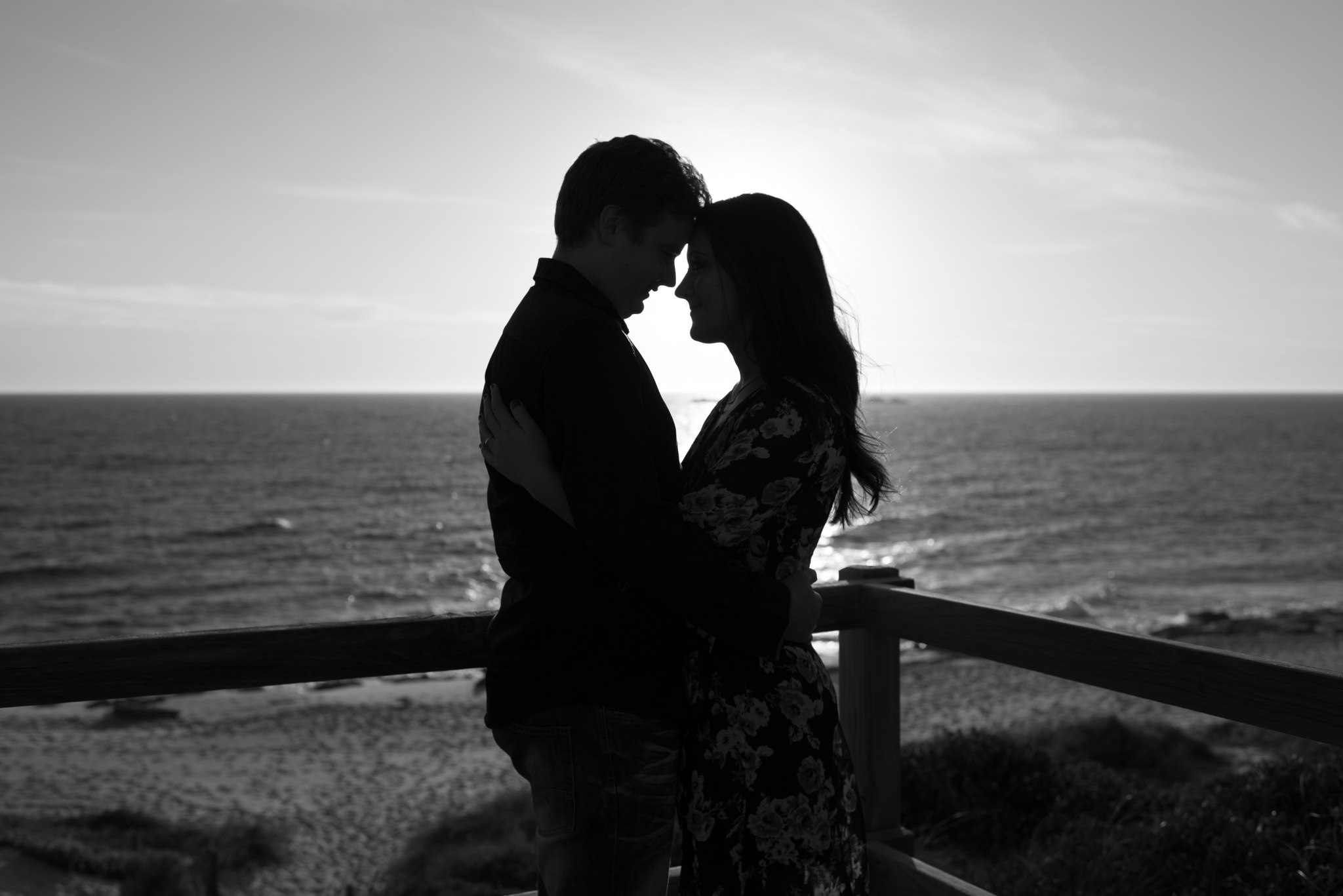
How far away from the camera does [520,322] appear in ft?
6.86

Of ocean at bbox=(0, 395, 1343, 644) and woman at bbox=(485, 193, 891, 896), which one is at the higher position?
woman at bbox=(485, 193, 891, 896)

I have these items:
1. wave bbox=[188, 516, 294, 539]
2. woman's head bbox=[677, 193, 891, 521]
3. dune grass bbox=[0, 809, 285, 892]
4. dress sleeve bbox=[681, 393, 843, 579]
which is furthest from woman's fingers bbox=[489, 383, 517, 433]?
wave bbox=[188, 516, 294, 539]

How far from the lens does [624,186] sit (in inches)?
84.0

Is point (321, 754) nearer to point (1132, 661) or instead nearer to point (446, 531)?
point (1132, 661)

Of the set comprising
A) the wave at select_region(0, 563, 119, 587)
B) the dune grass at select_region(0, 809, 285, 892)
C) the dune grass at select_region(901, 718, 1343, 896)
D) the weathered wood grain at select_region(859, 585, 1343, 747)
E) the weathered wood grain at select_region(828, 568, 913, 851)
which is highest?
the weathered wood grain at select_region(859, 585, 1343, 747)

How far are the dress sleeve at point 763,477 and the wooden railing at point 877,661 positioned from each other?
729mm

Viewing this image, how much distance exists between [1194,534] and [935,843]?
122 ft

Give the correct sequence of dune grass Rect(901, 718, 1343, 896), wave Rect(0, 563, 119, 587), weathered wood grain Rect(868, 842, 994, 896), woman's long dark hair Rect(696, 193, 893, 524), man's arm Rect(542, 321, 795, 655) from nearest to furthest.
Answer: man's arm Rect(542, 321, 795, 655) < woman's long dark hair Rect(696, 193, 893, 524) < weathered wood grain Rect(868, 842, 994, 896) < dune grass Rect(901, 718, 1343, 896) < wave Rect(0, 563, 119, 587)

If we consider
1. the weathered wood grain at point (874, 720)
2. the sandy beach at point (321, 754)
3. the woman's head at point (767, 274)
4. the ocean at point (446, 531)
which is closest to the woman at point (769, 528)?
the woman's head at point (767, 274)

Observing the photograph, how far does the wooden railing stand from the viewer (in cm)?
216

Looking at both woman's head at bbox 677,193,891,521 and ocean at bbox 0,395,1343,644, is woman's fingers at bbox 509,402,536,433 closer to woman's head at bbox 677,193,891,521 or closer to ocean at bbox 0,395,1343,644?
woman's head at bbox 677,193,891,521

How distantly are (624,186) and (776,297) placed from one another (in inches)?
16.3

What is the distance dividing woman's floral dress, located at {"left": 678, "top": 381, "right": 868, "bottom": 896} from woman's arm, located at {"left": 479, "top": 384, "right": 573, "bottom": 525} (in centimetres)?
30

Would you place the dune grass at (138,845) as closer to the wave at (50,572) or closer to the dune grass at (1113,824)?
the dune grass at (1113,824)
